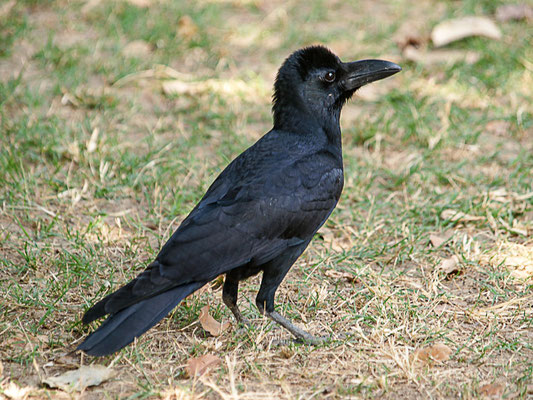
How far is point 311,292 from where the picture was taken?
3.99 m

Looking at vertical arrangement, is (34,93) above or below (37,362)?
above

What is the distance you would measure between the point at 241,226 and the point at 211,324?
0.57 meters

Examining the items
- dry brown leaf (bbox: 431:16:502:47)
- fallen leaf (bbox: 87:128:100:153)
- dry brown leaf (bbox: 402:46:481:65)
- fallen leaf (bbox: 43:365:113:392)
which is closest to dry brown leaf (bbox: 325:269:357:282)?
fallen leaf (bbox: 43:365:113:392)

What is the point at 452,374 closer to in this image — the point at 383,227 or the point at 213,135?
the point at 383,227

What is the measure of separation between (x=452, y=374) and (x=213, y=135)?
3.28 meters

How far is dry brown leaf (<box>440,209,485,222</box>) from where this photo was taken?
15.7 feet

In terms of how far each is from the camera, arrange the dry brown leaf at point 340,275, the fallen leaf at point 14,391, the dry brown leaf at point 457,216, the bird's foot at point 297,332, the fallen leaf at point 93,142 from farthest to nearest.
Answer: the fallen leaf at point 93,142
the dry brown leaf at point 457,216
the dry brown leaf at point 340,275
the bird's foot at point 297,332
the fallen leaf at point 14,391

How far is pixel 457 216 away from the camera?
4840 mm

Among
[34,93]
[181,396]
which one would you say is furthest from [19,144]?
[181,396]

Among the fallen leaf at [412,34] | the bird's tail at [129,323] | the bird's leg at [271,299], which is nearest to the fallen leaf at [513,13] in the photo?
the fallen leaf at [412,34]

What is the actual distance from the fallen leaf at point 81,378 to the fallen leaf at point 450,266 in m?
2.14

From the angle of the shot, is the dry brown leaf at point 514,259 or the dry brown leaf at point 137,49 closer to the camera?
the dry brown leaf at point 514,259

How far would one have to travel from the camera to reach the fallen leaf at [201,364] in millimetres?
3182

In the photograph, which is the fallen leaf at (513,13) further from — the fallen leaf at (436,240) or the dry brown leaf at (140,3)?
the fallen leaf at (436,240)
